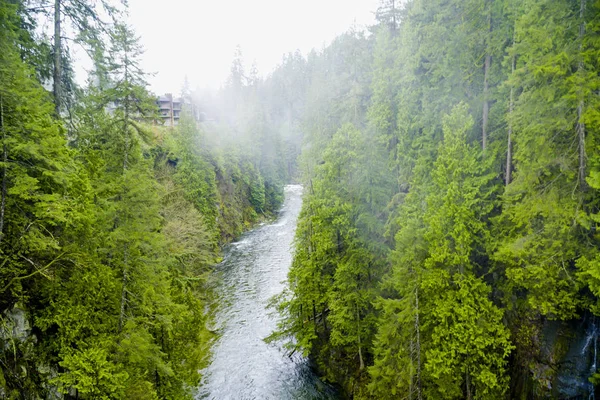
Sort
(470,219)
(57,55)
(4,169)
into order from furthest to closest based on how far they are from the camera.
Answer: (470,219)
(57,55)
(4,169)

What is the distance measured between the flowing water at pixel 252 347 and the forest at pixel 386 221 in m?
1.57

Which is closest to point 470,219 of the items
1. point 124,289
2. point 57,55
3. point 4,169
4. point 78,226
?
point 124,289

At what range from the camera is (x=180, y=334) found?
1587 cm

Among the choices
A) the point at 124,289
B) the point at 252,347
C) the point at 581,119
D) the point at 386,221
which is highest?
the point at 581,119

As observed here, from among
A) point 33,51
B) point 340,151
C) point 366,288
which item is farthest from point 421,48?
point 33,51

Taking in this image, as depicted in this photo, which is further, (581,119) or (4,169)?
(581,119)

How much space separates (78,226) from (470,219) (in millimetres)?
13724

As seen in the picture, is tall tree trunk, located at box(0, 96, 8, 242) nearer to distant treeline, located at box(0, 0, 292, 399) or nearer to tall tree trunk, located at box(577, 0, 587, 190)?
distant treeline, located at box(0, 0, 292, 399)

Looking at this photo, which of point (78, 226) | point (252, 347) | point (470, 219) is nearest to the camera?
point (78, 226)

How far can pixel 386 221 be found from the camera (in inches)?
804

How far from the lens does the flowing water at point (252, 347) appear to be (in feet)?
64.2

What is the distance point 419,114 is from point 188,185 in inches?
1065

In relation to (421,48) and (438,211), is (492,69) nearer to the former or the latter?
(421,48)

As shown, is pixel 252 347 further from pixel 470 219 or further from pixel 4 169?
pixel 4 169
